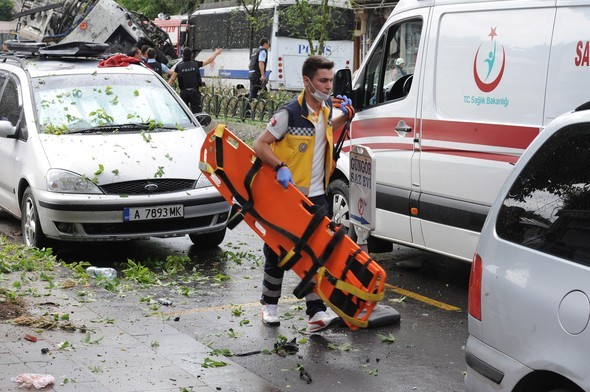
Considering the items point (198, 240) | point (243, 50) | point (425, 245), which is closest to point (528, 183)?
point (425, 245)

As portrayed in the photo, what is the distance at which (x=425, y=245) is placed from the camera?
8680 mm

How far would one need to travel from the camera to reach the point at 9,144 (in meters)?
10.5

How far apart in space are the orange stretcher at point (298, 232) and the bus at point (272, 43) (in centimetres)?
2118

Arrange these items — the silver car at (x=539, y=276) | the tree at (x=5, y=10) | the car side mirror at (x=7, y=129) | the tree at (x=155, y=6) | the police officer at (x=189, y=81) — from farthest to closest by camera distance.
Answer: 1. the tree at (x=5, y=10)
2. the tree at (x=155, y=6)
3. the police officer at (x=189, y=81)
4. the car side mirror at (x=7, y=129)
5. the silver car at (x=539, y=276)

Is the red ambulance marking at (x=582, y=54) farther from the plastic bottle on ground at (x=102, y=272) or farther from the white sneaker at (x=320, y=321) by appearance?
the plastic bottle on ground at (x=102, y=272)

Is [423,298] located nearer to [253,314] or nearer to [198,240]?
[253,314]

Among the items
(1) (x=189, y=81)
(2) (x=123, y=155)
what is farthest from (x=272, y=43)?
(2) (x=123, y=155)

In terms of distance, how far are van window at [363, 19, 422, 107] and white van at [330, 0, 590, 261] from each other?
0.5 inches

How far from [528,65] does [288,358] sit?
9.46 ft

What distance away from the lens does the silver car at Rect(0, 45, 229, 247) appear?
366 inches

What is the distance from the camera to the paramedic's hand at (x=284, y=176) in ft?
22.5

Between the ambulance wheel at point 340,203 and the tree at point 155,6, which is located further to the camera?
the tree at point 155,6

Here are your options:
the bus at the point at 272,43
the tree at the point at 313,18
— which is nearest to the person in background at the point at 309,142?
the tree at the point at 313,18

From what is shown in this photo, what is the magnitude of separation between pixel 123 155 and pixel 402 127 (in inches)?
107
